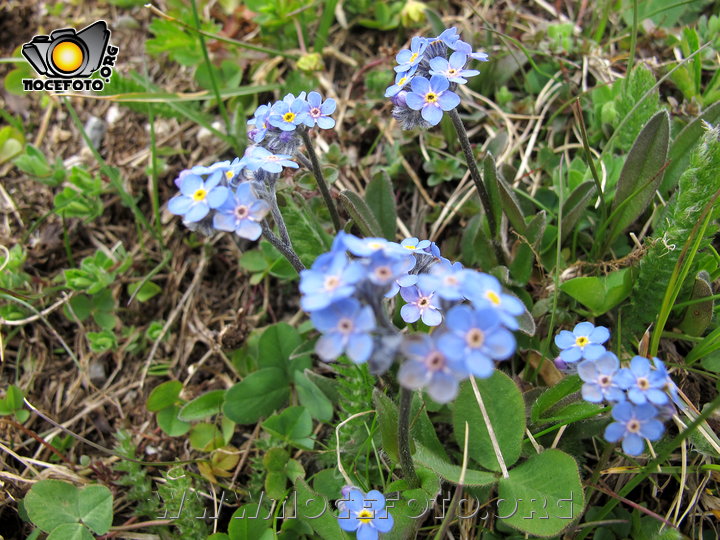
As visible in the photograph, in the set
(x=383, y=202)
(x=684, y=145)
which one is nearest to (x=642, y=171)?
(x=684, y=145)

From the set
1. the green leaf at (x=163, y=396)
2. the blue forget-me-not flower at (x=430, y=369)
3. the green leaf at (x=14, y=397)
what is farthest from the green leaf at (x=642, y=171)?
the green leaf at (x=14, y=397)

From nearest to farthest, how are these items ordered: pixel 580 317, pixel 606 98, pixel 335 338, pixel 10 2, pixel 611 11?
1. pixel 335 338
2. pixel 580 317
3. pixel 606 98
4. pixel 611 11
5. pixel 10 2

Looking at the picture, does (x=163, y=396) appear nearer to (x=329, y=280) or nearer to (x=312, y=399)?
(x=312, y=399)

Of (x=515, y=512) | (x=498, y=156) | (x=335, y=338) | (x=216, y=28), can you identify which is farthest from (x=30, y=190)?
(x=515, y=512)

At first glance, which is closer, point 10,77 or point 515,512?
point 515,512

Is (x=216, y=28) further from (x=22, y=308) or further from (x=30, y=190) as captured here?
(x=22, y=308)

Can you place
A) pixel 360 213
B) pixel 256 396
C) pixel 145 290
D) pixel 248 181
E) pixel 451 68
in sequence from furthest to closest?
pixel 145 290 < pixel 256 396 < pixel 360 213 < pixel 451 68 < pixel 248 181
